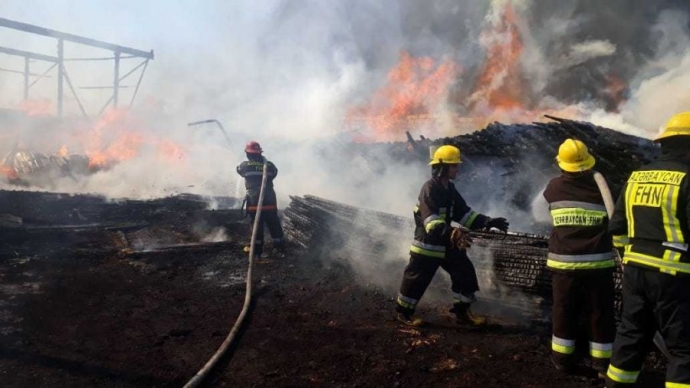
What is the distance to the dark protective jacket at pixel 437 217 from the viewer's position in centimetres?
436

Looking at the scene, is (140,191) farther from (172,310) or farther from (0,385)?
(0,385)

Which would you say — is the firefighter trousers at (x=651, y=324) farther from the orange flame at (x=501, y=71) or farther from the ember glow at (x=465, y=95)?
the orange flame at (x=501, y=71)

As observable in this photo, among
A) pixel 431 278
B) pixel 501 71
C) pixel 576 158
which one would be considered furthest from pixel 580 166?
pixel 501 71

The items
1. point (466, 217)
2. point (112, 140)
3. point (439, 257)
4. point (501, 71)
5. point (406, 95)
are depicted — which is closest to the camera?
point (439, 257)

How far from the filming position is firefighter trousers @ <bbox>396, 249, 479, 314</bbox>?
4566mm

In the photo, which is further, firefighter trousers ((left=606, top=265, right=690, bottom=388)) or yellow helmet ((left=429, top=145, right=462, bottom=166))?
yellow helmet ((left=429, top=145, right=462, bottom=166))

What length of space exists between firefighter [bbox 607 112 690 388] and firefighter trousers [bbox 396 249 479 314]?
5.30 ft

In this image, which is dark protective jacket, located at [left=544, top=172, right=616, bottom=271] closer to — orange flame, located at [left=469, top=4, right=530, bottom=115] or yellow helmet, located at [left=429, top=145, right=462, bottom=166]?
yellow helmet, located at [left=429, top=145, right=462, bottom=166]

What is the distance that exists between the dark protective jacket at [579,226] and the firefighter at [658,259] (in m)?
0.31

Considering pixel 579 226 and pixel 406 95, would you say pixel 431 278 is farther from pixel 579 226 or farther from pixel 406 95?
pixel 406 95

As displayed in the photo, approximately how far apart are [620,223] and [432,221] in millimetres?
1589

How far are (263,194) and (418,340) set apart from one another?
160 inches

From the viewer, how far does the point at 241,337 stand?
432 cm

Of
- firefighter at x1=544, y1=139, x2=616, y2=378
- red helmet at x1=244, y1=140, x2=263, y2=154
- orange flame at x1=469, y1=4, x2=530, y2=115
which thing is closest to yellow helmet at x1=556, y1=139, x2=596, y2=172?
firefighter at x1=544, y1=139, x2=616, y2=378
